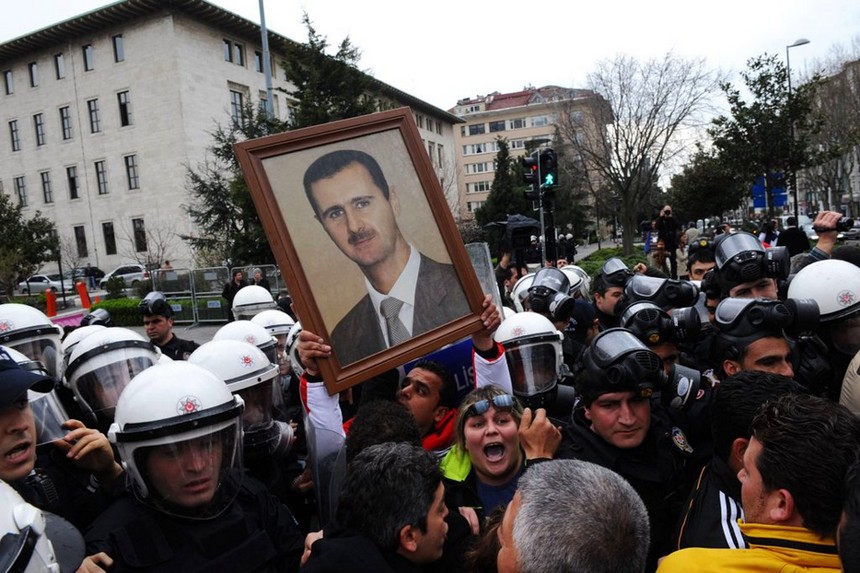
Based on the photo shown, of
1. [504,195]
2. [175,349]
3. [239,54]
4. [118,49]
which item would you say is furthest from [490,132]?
[175,349]

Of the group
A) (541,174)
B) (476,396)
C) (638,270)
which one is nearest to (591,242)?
(541,174)

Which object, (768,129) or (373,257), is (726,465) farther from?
(768,129)

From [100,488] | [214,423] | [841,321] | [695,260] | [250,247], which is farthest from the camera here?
[250,247]

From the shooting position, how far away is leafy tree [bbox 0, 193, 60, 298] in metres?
29.3

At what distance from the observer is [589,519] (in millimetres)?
1659

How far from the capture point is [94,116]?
145 feet

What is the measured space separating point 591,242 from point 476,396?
65.4m

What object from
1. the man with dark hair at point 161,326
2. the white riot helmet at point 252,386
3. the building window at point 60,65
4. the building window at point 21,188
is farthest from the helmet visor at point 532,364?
the building window at point 21,188

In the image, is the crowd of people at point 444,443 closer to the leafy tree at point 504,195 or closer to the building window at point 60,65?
the leafy tree at point 504,195

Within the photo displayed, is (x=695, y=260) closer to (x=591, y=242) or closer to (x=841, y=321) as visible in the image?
(x=841, y=321)

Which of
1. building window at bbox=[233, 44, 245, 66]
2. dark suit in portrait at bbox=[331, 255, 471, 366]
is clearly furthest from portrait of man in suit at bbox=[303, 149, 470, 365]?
building window at bbox=[233, 44, 245, 66]

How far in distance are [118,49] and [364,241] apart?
157 feet

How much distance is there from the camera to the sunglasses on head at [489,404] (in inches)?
115

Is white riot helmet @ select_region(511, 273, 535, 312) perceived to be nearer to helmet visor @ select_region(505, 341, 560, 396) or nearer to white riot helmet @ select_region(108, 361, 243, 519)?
helmet visor @ select_region(505, 341, 560, 396)
